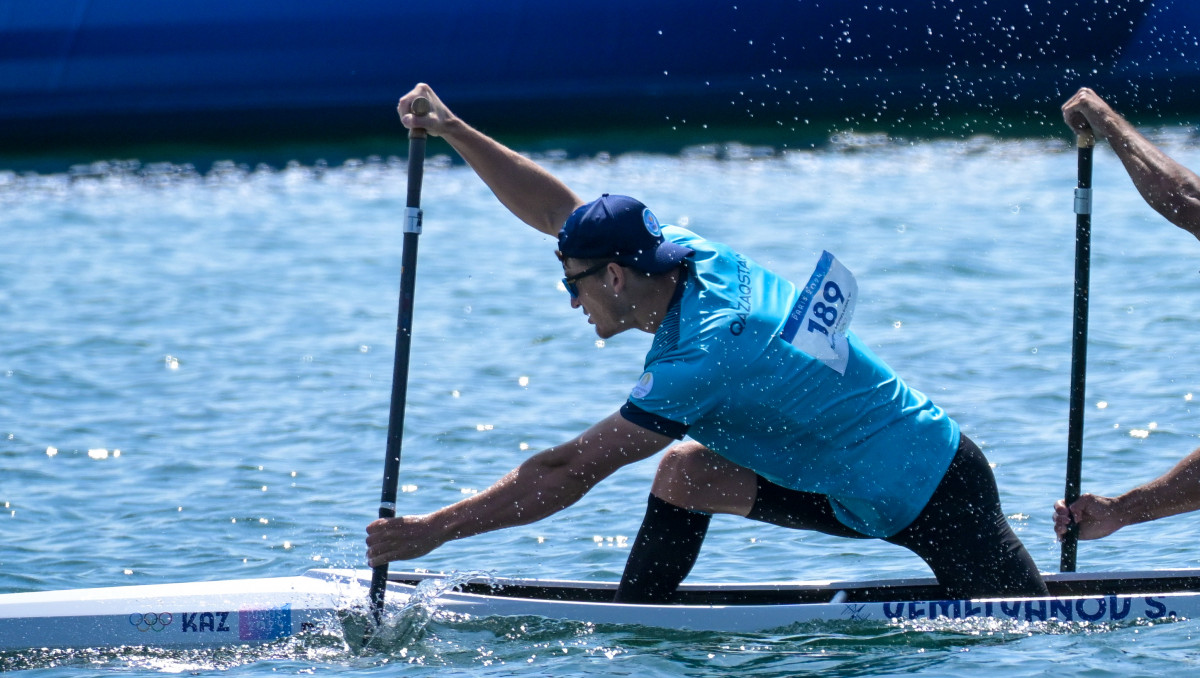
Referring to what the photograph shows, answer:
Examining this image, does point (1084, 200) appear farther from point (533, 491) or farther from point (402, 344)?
point (402, 344)

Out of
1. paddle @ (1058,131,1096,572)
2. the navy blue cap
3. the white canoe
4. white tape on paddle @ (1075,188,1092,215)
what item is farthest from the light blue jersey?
white tape on paddle @ (1075,188,1092,215)

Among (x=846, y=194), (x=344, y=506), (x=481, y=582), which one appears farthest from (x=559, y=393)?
(x=846, y=194)

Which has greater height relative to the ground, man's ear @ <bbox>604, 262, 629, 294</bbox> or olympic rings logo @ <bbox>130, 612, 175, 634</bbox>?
man's ear @ <bbox>604, 262, 629, 294</bbox>

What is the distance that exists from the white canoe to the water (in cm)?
7

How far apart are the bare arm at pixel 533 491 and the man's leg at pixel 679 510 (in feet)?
0.98

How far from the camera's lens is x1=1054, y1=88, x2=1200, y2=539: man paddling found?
4289 mm

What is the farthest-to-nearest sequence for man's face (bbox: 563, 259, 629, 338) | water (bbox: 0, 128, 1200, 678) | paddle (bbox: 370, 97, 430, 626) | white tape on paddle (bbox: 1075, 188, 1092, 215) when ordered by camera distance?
white tape on paddle (bbox: 1075, 188, 1092, 215) → water (bbox: 0, 128, 1200, 678) → paddle (bbox: 370, 97, 430, 626) → man's face (bbox: 563, 259, 629, 338)

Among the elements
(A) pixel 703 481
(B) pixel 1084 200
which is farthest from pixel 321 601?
(B) pixel 1084 200

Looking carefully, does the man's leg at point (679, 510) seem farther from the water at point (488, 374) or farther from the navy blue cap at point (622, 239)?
the navy blue cap at point (622, 239)

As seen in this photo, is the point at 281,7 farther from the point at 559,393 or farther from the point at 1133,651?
the point at 1133,651

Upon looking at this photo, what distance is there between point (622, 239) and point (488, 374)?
5.66 metres

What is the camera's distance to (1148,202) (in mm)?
4320

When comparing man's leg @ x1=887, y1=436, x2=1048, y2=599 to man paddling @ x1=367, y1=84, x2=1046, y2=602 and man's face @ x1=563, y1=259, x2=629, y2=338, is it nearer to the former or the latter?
man paddling @ x1=367, y1=84, x2=1046, y2=602

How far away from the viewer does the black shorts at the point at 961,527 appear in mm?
4320
